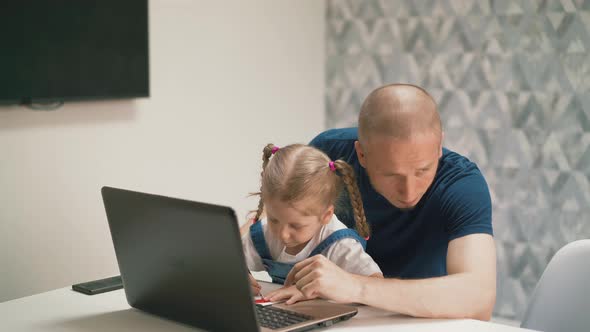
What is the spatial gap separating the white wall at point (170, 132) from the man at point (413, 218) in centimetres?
96

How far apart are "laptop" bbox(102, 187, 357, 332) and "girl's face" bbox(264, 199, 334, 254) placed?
17cm

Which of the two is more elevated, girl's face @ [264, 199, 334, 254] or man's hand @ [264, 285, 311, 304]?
girl's face @ [264, 199, 334, 254]

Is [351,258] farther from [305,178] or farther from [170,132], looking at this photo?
[170,132]

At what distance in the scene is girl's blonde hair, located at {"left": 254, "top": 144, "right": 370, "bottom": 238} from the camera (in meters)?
1.86

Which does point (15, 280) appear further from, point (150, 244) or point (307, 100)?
point (307, 100)

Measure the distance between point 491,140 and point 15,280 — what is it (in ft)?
6.75

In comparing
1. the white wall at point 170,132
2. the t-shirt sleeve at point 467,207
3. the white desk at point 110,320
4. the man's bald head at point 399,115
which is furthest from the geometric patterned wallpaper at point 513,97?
the white desk at point 110,320

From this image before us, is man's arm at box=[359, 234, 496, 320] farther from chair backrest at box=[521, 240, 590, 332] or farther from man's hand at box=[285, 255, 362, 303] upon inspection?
chair backrest at box=[521, 240, 590, 332]

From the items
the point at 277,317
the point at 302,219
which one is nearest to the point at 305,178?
the point at 302,219

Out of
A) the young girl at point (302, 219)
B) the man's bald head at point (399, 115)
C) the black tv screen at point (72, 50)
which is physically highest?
the black tv screen at point (72, 50)

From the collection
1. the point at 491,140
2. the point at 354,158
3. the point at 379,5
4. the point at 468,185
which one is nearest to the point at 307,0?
the point at 379,5

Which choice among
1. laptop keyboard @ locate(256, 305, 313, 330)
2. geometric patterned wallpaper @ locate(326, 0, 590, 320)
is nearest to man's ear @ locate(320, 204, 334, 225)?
laptop keyboard @ locate(256, 305, 313, 330)

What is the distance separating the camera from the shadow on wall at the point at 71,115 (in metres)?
2.60

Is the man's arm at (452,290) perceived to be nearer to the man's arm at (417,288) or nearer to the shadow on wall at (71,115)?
the man's arm at (417,288)
